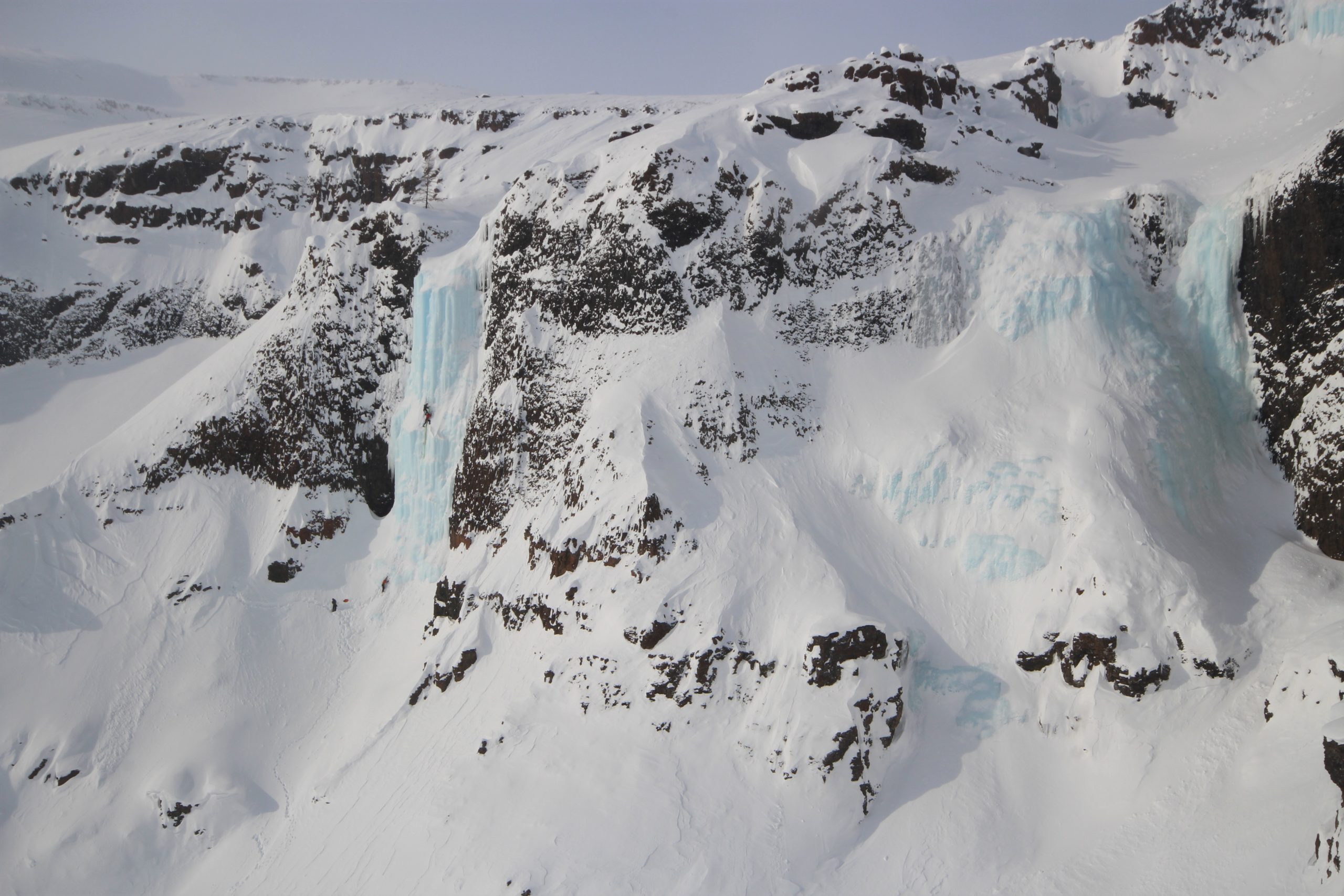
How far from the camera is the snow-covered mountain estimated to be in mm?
19469

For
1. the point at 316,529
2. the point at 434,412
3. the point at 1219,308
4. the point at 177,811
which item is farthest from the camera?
the point at 434,412

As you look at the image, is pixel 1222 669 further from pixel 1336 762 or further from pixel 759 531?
pixel 759 531

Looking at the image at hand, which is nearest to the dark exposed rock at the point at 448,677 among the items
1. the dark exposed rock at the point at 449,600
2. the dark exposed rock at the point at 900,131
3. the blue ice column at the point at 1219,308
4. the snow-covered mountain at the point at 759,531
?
the snow-covered mountain at the point at 759,531

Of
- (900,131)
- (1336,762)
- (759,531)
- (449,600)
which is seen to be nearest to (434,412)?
(449,600)

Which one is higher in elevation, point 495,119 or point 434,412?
point 495,119

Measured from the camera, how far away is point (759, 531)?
23.6 meters

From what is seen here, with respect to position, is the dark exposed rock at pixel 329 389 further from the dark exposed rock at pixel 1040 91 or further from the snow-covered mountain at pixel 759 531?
the dark exposed rock at pixel 1040 91

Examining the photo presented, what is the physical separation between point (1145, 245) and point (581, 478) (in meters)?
19.7

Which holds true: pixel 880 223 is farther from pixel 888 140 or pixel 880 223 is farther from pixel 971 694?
pixel 971 694

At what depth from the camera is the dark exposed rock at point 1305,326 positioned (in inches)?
837

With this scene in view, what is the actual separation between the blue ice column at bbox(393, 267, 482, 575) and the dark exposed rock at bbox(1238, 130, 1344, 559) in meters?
26.0

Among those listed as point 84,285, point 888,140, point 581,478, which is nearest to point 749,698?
point 581,478

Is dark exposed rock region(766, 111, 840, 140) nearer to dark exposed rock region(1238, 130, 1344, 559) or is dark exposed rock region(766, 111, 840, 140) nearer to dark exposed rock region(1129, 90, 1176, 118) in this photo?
dark exposed rock region(1238, 130, 1344, 559)

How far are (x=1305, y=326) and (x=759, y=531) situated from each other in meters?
16.4
